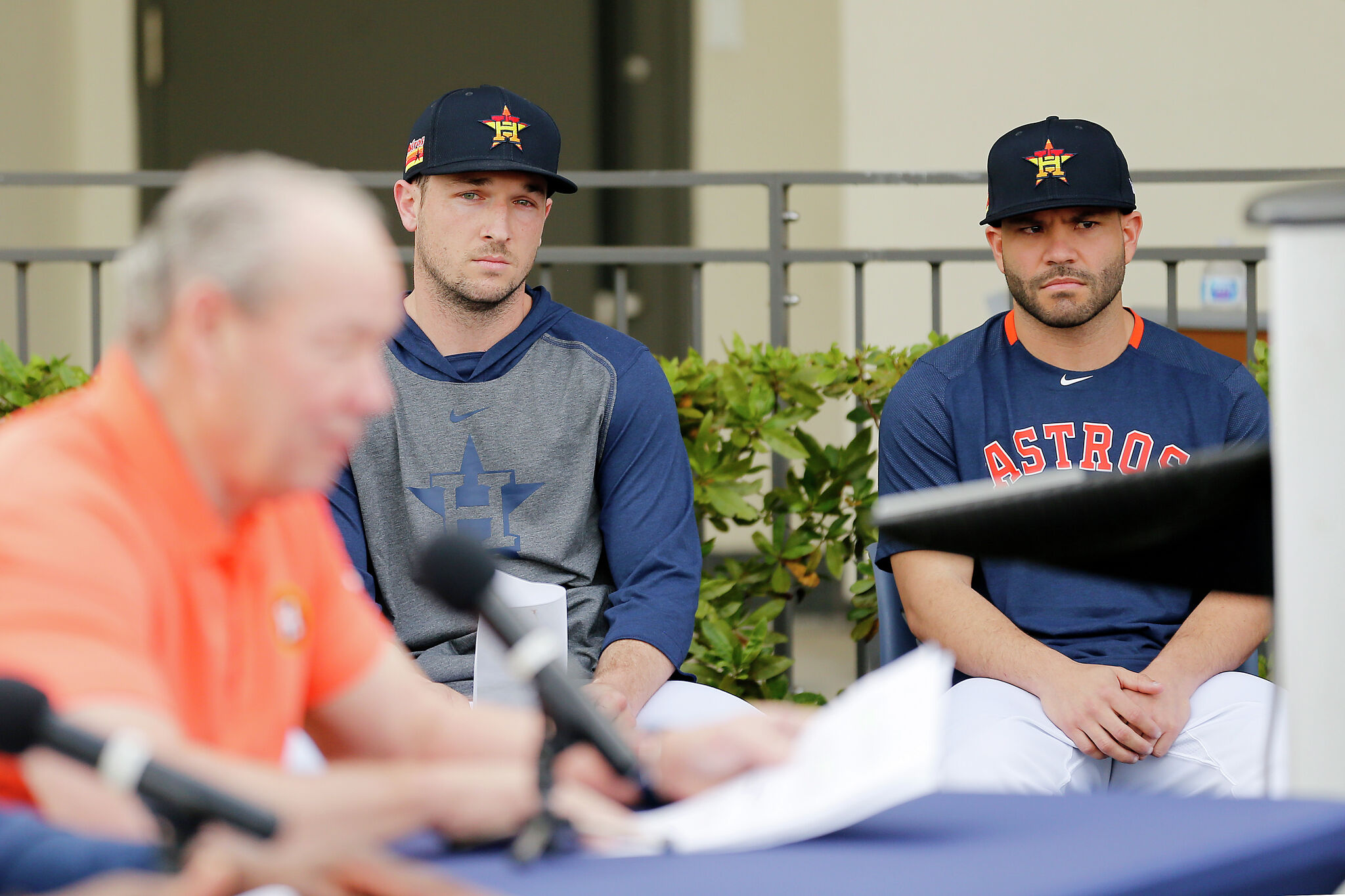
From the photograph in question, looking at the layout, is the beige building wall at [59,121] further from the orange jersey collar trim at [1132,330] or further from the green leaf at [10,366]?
the orange jersey collar trim at [1132,330]

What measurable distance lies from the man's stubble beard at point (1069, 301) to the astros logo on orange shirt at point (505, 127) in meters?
1.02

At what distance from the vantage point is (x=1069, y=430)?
9.09 feet

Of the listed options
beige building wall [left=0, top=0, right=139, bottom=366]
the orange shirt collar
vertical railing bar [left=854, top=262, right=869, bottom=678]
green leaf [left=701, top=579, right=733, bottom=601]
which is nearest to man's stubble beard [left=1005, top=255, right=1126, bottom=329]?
vertical railing bar [left=854, top=262, right=869, bottom=678]

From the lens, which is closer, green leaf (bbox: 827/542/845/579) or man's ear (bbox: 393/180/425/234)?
man's ear (bbox: 393/180/425/234)

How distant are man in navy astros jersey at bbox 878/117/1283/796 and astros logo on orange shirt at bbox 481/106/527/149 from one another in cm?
93

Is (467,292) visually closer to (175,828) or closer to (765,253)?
(765,253)

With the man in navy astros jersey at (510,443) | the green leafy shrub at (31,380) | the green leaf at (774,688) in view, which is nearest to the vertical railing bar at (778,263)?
the green leaf at (774,688)

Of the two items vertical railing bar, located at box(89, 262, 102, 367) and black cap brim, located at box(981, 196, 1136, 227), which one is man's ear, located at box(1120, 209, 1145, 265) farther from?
vertical railing bar, located at box(89, 262, 102, 367)

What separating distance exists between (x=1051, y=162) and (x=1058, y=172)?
2 cm

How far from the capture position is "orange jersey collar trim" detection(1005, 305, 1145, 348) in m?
2.89

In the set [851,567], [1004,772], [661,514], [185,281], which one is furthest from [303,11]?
[185,281]

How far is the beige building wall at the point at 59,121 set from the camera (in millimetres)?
5824

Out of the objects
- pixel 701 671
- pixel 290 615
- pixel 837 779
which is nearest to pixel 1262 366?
pixel 701 671

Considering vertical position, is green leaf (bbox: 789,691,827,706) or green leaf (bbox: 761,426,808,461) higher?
green leaf (bbox: 761,426,808,461)
